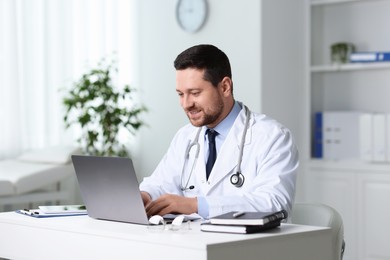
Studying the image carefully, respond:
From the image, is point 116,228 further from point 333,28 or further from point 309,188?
point 333,28

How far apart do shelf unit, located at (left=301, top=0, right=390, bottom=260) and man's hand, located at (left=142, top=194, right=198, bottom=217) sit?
2.27 m

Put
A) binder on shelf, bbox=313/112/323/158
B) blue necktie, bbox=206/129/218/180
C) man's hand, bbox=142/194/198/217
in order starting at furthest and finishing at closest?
binder on shelf, bbox=313/112/323/158
blue necktie, bbox=206/129/218/180
man's hand, bbox=142/194/198/217

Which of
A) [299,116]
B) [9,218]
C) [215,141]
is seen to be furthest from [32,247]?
[299,116]

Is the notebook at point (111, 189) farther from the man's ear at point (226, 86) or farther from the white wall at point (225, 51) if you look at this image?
the white wall at point (225, 51)

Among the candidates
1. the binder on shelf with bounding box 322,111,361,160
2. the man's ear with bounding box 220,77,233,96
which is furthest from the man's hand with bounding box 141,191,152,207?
the binder on shelf with bounding box 322,111,361,160

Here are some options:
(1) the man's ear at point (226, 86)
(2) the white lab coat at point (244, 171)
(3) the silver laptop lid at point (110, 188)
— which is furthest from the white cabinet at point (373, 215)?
(3) the silver laptop lid at point (110, 188)

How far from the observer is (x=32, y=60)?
16.2ft

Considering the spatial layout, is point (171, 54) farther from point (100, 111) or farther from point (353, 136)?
point (353, 136)

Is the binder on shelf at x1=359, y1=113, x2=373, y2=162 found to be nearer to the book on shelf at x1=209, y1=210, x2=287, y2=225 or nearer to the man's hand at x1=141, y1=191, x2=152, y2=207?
the man's hand at x1=141, y1=191, x2=152, y2=207

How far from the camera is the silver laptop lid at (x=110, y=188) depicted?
7.18ft

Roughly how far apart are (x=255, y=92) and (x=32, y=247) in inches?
95.2

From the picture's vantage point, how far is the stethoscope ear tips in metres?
2.55

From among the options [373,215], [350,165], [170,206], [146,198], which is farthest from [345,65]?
[170,206]

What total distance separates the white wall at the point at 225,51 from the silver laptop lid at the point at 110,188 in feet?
7.46
